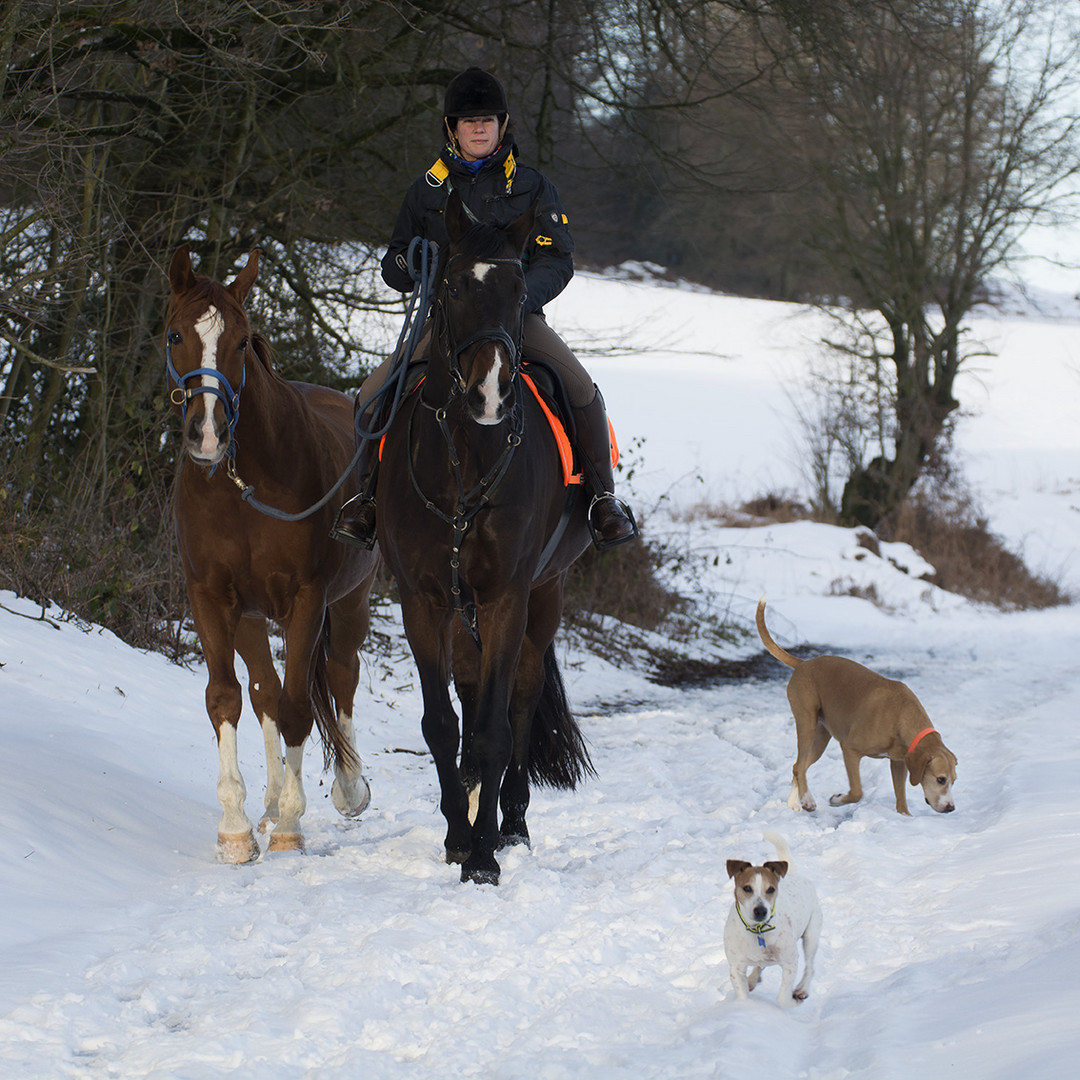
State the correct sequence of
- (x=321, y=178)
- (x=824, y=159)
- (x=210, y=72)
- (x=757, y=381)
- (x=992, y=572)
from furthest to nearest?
1. (x=757, y=381)
2. (x=824, y=159)
3. (x=992, y=572)
4. (x=321, y=178)
5. (x=210, y=72)

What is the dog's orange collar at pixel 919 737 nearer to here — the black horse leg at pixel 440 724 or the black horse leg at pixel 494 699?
the black horse leg at pixel 494 699

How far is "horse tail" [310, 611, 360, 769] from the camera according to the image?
587cm

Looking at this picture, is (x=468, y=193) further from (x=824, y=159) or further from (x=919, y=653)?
(x=824, y=159)

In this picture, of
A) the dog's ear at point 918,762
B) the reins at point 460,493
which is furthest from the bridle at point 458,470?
the dog's ear at point 918,762

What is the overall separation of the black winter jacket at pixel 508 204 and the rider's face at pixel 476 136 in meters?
0.05

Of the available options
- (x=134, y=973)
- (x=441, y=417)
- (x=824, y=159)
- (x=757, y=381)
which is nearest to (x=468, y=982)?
(x=134, y=973)

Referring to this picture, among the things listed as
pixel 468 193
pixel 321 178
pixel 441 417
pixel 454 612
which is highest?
pixel 321 178

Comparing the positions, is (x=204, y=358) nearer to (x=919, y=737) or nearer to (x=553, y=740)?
(x=553, y=740)

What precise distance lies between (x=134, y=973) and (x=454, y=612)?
6.34ft

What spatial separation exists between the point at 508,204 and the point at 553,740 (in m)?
2.59

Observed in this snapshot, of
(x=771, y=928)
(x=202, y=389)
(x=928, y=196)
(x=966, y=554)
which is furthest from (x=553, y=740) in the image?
(x=928, y=196)

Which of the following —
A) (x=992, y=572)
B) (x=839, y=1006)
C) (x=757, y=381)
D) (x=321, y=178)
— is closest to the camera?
(x=839, y=1006)

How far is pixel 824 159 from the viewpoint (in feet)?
71.6

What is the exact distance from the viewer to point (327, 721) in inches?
234
